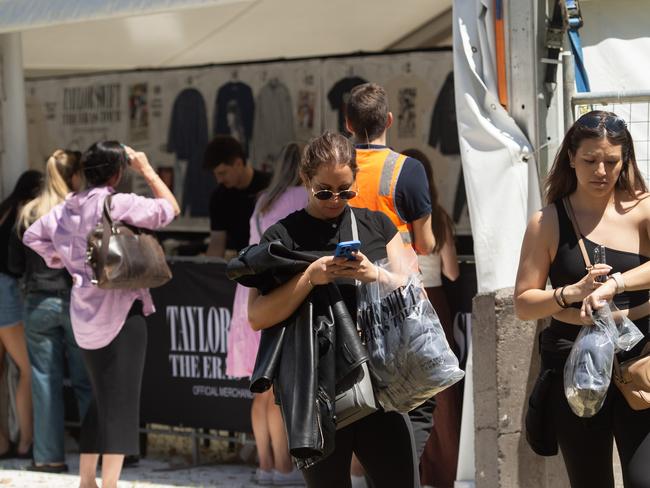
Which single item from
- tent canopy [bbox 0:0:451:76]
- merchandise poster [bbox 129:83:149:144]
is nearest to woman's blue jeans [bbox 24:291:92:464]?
tent canopy [bbox 0:0:451:76]

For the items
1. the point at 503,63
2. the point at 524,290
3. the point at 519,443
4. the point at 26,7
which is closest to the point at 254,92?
the point at 26,7

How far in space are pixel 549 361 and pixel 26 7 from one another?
4442 mm

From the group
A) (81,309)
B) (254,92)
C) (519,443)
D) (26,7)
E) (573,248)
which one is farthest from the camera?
(254,92)

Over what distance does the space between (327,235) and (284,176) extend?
2.38 meters

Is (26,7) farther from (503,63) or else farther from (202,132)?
(503,63)

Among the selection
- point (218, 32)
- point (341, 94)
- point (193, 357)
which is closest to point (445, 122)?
point (341, 94)

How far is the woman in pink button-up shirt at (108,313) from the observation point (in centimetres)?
599

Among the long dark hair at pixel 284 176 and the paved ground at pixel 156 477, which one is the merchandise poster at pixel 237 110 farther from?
the paved ground at pixel 156 477

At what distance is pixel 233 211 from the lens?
787 centimetres

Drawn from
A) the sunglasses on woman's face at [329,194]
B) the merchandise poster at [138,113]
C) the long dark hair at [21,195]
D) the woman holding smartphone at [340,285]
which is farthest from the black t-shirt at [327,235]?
the merchandise poster at [138,113]

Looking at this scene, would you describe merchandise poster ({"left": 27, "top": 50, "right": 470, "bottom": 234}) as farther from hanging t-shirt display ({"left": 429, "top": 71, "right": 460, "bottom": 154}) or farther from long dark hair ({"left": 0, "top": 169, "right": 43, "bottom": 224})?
long dark hair ({"left": 0, "top": 169, "right": 43, "bottom": 224})

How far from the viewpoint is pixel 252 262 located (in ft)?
12.1

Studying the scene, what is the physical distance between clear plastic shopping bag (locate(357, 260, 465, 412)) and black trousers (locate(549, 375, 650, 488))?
1.79 ft

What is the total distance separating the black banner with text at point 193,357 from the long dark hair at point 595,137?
3214 millimetres
